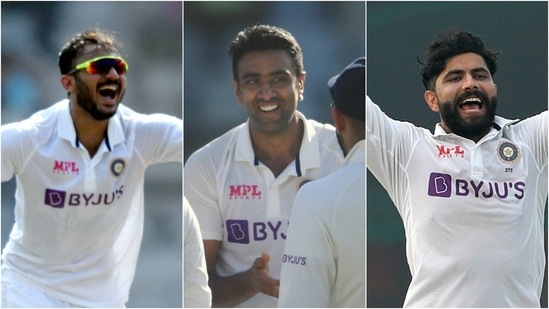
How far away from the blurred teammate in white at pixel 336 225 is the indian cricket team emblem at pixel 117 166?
2.99 ft

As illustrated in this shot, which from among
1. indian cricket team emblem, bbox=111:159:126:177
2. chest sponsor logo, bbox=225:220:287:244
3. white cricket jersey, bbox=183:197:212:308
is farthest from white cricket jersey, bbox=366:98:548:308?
indian cricket team emblem, bbox=111:159:126:177

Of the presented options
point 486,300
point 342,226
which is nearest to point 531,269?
point 486,300

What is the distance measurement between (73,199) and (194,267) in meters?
0.71

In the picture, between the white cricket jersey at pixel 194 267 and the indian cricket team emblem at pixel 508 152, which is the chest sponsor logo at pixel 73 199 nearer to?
the white cricket jersey at pixel 194 267

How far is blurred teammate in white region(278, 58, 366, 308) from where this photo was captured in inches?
167

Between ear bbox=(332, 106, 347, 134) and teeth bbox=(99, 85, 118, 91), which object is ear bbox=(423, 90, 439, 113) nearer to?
ear bbox=(332, 106, 347, 134)

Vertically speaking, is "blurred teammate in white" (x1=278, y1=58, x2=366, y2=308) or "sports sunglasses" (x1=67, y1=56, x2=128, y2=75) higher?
"sports sunglasses" (x1=67, y1=56, x2=128, y2=75)

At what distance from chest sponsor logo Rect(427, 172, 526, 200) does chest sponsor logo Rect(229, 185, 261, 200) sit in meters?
0.88

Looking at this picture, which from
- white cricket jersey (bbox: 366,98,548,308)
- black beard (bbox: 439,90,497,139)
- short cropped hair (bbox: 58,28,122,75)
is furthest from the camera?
short cropped hair (bbox: 58,28,122,75)

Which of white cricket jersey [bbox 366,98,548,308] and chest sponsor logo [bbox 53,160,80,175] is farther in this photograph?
chest sponsor logo [bbox 53,160,80,175]

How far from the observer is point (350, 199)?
4270 mm

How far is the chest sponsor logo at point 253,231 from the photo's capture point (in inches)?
169

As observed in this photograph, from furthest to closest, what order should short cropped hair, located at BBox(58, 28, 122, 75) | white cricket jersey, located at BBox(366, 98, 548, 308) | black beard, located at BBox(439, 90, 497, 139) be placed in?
short cropped hair, located at BBox(58, 28, 122, 75) < black beard, located at BBox(439, 90, 497, 139) < white cricket jersey, located at BBox(366, 98, 548, 308)

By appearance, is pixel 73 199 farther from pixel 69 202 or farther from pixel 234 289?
pixel 234 289
